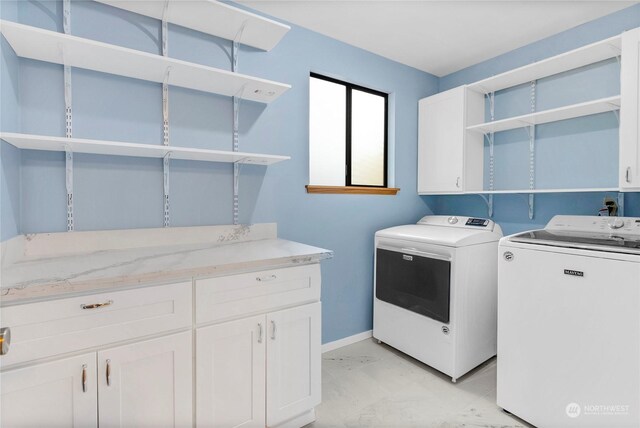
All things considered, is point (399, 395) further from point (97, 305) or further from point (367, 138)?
point (367, 138)

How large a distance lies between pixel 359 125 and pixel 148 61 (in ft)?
5.71

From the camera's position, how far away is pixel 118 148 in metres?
1.53

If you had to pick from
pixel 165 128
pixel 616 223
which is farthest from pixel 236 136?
pixel 616 223

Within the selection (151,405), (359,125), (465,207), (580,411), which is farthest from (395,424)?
(359,125)

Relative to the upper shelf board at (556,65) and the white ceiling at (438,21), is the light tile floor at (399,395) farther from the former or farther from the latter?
the white ceiling at (438,21)

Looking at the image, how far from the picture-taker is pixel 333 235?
252 cm

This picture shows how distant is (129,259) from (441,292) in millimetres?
1817

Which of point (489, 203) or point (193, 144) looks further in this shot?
point (489, 203)

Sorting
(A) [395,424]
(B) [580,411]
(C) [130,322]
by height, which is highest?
(C) [130,322]

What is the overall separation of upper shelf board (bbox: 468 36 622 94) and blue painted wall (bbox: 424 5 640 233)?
84 mm

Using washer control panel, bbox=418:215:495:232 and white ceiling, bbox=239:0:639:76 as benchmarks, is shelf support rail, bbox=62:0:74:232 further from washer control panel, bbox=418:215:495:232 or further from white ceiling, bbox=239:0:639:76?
washer control panel, bbox=418:215:495:232

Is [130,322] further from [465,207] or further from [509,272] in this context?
[465,207]

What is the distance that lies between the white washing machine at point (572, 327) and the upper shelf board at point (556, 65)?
1.03 metres

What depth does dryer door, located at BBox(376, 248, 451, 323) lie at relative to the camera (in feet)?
6.98
